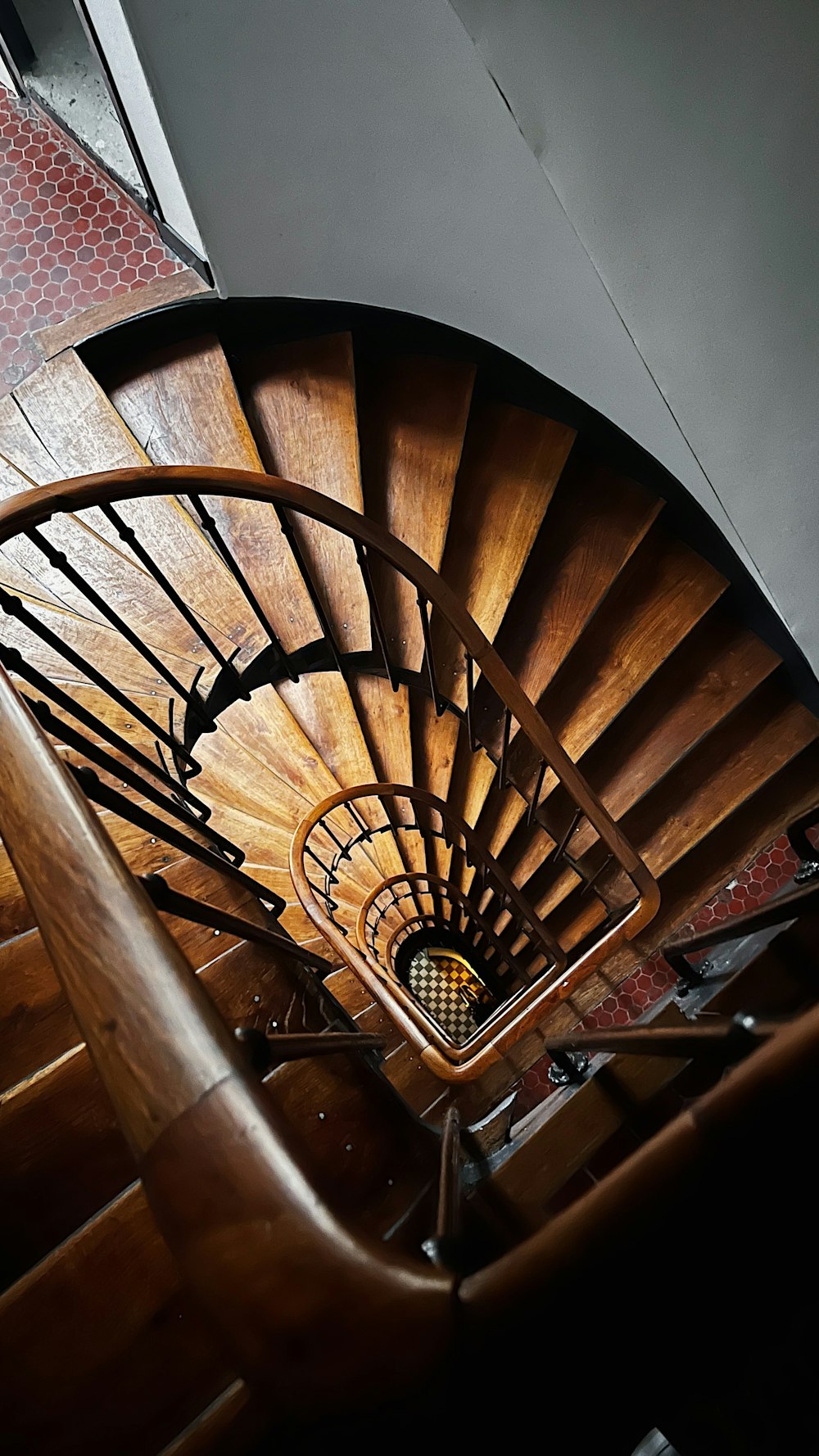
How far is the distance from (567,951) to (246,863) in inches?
60.6

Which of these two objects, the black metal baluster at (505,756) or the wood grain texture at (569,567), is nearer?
the black metal baluster at (505,756)

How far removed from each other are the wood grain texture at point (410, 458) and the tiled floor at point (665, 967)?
1.79m

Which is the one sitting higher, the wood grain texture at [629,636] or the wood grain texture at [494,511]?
the wood grain texture at [494,511]

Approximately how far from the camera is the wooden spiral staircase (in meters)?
0.49

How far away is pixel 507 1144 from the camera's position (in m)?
1.67

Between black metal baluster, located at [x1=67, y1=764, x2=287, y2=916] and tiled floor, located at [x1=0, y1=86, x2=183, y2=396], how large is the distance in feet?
7.56

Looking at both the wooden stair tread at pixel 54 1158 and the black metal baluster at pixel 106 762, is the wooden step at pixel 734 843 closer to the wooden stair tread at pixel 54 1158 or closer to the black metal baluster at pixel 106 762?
the black metal baluster at pixel 106 762

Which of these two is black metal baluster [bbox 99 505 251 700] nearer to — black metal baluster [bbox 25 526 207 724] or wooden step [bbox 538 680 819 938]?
black metal baluster [bbox 25 526 207 724]

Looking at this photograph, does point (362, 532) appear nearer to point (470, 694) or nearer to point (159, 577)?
point (159, 577)

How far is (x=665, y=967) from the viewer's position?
351cm

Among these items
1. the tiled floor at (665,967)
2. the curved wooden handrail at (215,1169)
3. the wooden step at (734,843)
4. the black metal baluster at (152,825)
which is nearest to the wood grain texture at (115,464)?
the black metal baluster at (152,825)

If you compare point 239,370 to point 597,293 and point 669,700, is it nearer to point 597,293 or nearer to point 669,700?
point 597,293

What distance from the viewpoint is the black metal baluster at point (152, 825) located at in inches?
42.5

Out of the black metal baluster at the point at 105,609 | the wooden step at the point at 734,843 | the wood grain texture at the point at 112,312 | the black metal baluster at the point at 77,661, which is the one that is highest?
the wood grain texture at the point at 112,312
